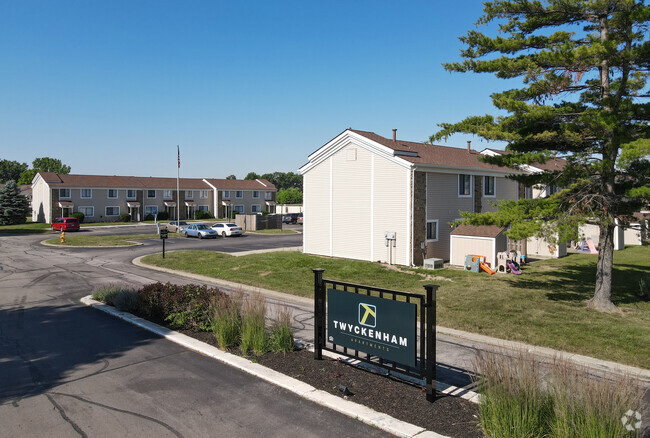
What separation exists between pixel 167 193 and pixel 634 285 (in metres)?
67.9

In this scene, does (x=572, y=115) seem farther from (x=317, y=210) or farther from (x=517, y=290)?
(x=317, y=210)

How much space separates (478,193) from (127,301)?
2089 centimetres

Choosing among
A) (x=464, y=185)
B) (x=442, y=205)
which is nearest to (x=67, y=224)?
(x=442, y=205)

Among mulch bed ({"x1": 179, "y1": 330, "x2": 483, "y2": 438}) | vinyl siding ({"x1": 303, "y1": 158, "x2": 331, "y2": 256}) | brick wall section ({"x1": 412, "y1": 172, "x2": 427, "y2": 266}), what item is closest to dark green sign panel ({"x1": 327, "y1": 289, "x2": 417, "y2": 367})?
mulch bed ({"x1": 179, "y1": 330, "x2": 483, "y2": 438})

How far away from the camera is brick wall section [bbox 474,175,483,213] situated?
87.6 ft

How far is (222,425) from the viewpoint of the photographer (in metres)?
5.84

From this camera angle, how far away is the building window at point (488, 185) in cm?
2761

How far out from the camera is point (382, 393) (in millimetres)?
6785

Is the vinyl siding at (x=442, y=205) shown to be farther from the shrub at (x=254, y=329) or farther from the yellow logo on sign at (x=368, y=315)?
the yellow logo on sign at (x=368, y=315)

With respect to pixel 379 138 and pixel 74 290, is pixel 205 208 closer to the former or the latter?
pixel 379 138

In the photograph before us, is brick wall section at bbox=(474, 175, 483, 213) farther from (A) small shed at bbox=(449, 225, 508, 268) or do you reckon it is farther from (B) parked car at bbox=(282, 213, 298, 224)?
(B) parked car at bbox=(282, 213, 298, 224)

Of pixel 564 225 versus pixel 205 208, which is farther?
pixel 205 208

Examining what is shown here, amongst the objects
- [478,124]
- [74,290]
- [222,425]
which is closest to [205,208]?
[74,290]

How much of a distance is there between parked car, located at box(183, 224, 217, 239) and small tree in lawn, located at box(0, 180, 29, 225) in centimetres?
3221
